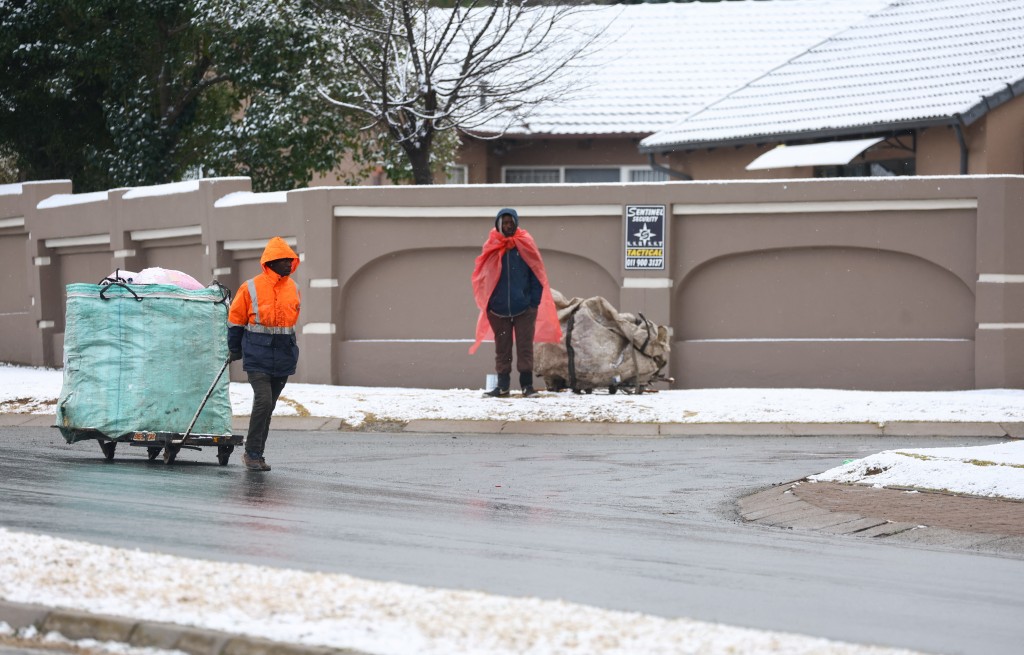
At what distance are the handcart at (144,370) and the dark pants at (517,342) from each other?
485cm

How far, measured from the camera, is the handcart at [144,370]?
1234 centimetres

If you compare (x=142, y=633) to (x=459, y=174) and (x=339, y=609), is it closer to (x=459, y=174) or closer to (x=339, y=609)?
(x=339, y=609)

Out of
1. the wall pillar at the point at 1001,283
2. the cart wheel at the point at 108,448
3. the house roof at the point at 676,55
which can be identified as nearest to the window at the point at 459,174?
the house roof at the point at 676,55

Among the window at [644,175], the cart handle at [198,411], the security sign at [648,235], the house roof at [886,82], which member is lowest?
the cart handle at [198,411]

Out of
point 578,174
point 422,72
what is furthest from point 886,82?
point 578,174

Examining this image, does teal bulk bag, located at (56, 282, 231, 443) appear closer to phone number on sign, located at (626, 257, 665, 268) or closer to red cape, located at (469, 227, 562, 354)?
red cape, located at (469, 227, 562, 354)

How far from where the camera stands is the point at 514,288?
16.8m

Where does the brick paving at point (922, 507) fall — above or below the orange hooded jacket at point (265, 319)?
below

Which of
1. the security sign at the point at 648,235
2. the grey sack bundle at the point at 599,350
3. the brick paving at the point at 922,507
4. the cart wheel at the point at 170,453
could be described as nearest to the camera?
the brick paving at the point at 922,507

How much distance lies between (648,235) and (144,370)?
25.6 ft

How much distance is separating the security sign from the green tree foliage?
771 cm

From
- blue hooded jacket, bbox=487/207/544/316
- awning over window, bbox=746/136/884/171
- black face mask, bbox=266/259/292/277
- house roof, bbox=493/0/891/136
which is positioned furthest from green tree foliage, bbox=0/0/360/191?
black face mask, bbox=266/259/292/277

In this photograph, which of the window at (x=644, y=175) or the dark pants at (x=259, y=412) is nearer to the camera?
the dark pants at (x=259, y=412)

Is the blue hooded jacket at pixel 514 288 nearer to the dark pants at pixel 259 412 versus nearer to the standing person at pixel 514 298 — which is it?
the standing person at pixel 514 298
